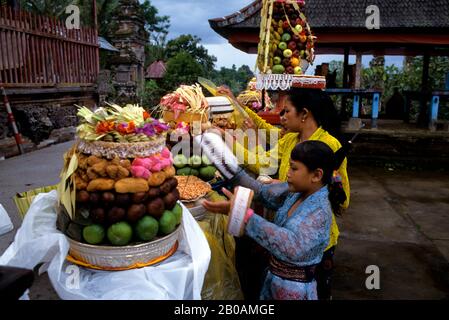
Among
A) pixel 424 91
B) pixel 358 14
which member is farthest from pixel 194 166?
pixel 424 91

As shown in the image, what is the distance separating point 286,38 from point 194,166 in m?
2.26

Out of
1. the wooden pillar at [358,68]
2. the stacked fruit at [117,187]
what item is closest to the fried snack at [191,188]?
the stacked fruit at [117,187]

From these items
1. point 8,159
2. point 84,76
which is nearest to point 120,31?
point 84,76

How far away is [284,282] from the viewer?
1.79 m

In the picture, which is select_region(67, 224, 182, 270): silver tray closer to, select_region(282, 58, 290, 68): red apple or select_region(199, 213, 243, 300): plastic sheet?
select_region(199, 213, 243, 300): plastic sheet

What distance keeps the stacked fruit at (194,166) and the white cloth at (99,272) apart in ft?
2.03

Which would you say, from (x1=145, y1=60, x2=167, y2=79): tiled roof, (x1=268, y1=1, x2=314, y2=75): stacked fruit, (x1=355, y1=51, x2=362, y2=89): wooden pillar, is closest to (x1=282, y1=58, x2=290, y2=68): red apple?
(x1=268, y1=1, x2=314, y2=75): stacked fruit

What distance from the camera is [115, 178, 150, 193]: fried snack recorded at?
5.00 feet

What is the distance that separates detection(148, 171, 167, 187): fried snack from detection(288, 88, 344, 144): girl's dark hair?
1029 millimetres

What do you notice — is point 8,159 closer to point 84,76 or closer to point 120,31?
point 84,76

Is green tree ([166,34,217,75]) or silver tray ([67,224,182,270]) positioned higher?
green tree ([166,34,217,75])

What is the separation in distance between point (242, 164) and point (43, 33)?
6.73 meters

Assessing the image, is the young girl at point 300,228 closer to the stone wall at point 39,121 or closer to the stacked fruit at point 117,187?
the stacked fruit at point 117,187

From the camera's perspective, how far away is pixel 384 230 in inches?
191
